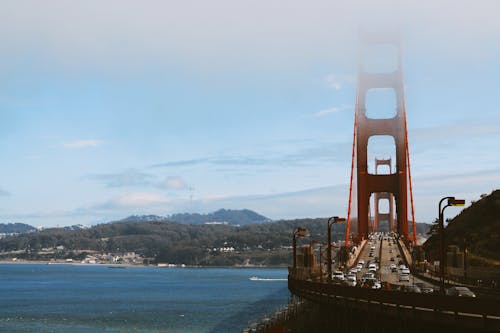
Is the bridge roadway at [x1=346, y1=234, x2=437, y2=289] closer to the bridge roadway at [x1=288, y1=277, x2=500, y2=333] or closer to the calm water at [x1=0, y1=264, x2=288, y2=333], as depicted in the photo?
the calm water at [x1=0, y1=264, x2=288, y2=333]

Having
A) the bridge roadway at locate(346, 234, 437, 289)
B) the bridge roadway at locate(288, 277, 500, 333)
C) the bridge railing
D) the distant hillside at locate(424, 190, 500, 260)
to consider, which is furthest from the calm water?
the bridge railing

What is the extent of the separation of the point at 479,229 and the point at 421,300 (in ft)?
278

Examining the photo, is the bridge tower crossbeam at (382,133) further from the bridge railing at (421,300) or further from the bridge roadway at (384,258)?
the bridge railing at (421,300)

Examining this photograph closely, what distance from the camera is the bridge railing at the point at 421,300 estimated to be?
25.2 metres

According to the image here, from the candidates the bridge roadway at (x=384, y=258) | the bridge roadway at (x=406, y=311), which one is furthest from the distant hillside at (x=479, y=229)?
the bridge roadway at (x=406, y=311)

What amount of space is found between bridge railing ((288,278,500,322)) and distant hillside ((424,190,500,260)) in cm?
5435

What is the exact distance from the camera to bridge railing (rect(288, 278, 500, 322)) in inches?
991

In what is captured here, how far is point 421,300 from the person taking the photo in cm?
2889

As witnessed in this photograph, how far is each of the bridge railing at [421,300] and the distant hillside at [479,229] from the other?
54.3 m

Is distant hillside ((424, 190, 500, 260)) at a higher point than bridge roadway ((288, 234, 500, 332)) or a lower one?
higher

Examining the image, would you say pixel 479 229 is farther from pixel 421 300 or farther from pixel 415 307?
pixel 421 300

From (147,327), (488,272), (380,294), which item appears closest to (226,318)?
(147,327)

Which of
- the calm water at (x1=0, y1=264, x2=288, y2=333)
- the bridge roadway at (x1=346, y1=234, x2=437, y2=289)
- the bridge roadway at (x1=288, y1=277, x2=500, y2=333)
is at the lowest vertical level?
the calm water at (x1=0, y1=264, x2=288, y2=333)

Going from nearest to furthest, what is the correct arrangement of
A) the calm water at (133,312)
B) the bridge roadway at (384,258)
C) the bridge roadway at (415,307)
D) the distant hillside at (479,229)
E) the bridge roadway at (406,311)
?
the bridge roadway at (415,307) → the bridge roadway at (406,311) → the bridge roadway at (384,258) → the calm water at (133,312) → the distant hillside at (479,229)
